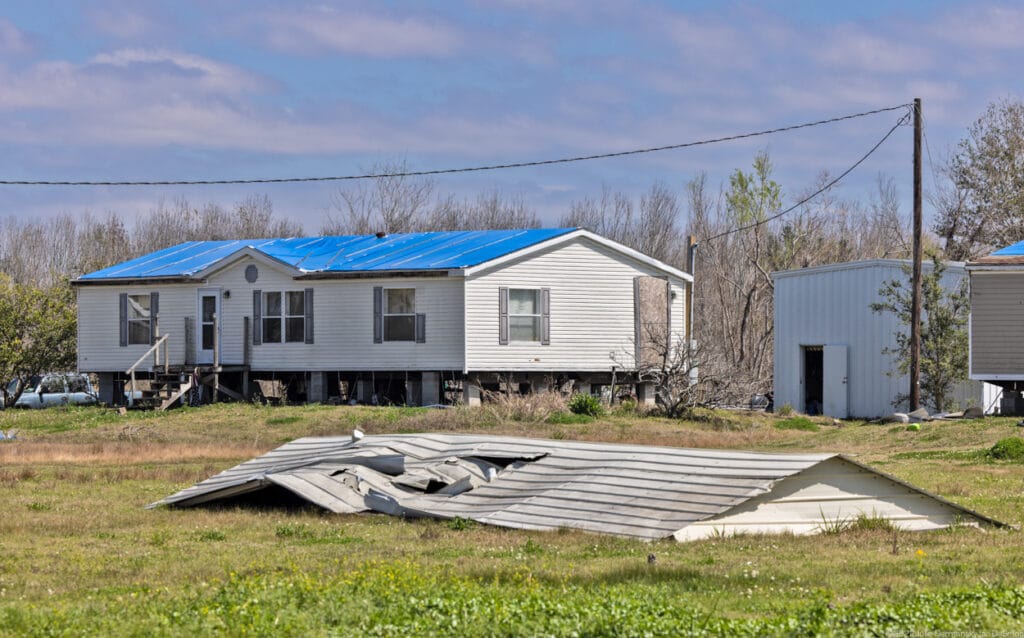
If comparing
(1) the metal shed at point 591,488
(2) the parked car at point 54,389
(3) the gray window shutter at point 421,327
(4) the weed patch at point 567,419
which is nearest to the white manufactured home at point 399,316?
(3) the gray window shutter at point 421,327

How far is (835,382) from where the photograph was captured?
122 ft

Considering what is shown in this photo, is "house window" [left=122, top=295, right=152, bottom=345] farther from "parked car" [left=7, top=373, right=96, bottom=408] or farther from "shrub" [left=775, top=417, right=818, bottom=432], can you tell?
"shrub" [left=775, top=417, right=818, bottom=432]

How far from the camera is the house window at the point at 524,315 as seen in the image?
34.9 m

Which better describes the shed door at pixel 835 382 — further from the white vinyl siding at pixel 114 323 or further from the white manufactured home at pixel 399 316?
the white vinyl siding at pixel 114 323

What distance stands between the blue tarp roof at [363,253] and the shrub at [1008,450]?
15.2 m

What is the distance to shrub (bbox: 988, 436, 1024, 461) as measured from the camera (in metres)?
22.5

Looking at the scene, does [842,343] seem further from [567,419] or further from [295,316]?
[295,316]

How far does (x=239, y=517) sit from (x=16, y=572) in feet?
14.0

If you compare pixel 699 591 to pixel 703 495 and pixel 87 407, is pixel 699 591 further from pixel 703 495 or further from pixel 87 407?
pixel 87 407

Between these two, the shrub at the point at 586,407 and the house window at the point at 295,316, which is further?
the house window at the point at 295,316

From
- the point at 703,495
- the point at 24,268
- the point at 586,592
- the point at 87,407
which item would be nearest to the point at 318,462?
the point at 703,495

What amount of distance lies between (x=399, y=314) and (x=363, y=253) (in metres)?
3.42

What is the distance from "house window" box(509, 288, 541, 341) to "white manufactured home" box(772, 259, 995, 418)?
28.5ft

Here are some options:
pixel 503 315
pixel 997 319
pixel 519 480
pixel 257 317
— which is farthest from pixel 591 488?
pixel 257 317
